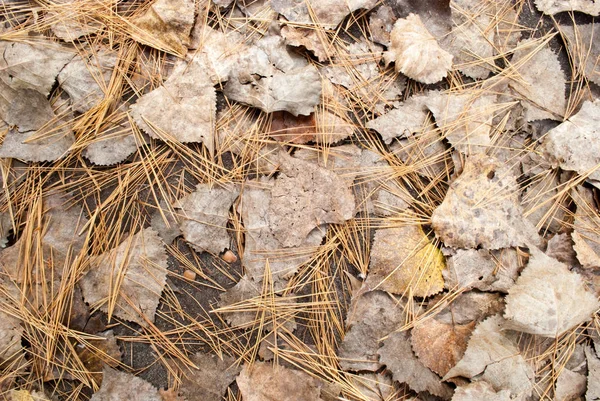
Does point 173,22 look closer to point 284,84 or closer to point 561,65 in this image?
point 284,84

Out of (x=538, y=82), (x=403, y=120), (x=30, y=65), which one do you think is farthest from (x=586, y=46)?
(x=30, y=65)

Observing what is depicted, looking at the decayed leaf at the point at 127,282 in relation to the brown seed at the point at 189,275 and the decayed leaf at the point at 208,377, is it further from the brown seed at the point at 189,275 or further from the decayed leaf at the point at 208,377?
the decayed leaf at the point at 208,377

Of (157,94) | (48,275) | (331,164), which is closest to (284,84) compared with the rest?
(331,164)

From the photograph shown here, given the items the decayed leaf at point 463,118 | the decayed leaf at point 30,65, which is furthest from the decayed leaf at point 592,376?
the decayed leaf at point 30,65

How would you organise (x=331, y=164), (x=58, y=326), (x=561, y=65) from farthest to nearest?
(x=561, y=65), (x=331, y=164), (x=58, y=326)

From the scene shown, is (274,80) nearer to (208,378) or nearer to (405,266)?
(405,266)
